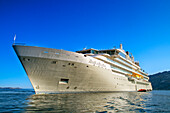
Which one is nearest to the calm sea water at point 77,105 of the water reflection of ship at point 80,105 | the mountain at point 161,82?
the water reflection of ship at point 80,105

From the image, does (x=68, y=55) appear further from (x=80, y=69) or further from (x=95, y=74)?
(x=95, y=74)

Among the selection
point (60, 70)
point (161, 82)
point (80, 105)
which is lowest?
point (80, 105)

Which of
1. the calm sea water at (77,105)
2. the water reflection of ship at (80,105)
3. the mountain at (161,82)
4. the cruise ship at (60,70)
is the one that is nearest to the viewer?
the calm sea water at (77,105)

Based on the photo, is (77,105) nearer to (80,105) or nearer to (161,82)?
(80,105)

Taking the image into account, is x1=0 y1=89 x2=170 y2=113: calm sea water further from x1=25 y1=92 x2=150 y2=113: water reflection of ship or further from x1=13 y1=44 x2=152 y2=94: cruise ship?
x1=13 y1=44 x2=152 y2=94: cruise ship

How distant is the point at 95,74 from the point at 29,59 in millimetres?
10328

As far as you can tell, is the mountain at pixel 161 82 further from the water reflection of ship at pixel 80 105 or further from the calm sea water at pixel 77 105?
the water reflection of ship at pixel 80 105

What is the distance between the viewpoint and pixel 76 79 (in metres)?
19.1

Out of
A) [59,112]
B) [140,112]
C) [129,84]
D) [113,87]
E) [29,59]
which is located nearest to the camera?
[59,112]

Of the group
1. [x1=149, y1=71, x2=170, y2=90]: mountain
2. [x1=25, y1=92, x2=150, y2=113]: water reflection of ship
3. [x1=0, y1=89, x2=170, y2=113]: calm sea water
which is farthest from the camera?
[x1=149, y1=71, x2=170, y2=90]: mountain

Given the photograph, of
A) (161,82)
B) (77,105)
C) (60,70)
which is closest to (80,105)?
(77,105)

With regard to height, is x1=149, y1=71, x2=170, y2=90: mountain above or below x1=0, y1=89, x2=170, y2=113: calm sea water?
above

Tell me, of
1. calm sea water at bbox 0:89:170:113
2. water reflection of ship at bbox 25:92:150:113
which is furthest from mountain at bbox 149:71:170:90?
water reflection of ship at bbox 25:92:150:113

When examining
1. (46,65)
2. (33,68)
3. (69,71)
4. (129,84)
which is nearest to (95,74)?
(69,71)
